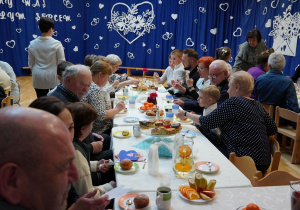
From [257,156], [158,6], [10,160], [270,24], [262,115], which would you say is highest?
[158,6]

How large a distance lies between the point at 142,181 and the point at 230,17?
27.6ft

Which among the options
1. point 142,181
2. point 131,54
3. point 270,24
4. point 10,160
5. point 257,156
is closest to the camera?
point 10,160

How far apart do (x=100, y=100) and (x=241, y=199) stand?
1.81 metres

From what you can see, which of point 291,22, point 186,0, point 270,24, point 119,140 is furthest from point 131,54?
point 119,140

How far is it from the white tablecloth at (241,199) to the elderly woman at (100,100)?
1493 mm

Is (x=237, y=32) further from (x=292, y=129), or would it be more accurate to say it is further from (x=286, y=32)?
(x=292, y=129)

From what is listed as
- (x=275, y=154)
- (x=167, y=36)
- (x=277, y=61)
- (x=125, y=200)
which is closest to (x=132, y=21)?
(x=167, y=36)

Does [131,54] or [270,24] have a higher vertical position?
[270,24]

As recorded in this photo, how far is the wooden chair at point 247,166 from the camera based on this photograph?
6.03 feet

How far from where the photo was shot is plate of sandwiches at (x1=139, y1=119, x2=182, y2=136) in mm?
2402

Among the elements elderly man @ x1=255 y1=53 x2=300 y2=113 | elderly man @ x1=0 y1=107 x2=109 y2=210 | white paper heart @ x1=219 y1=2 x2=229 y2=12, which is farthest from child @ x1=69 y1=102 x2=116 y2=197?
white paper heart @ x1=219 y1=2 x2=229 y2=12

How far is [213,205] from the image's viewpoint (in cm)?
145

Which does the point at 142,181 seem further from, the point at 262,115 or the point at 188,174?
the point at 262,115

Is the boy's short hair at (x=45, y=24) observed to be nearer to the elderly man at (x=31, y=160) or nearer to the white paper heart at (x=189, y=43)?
the elderly man at (x=31, y=160)
